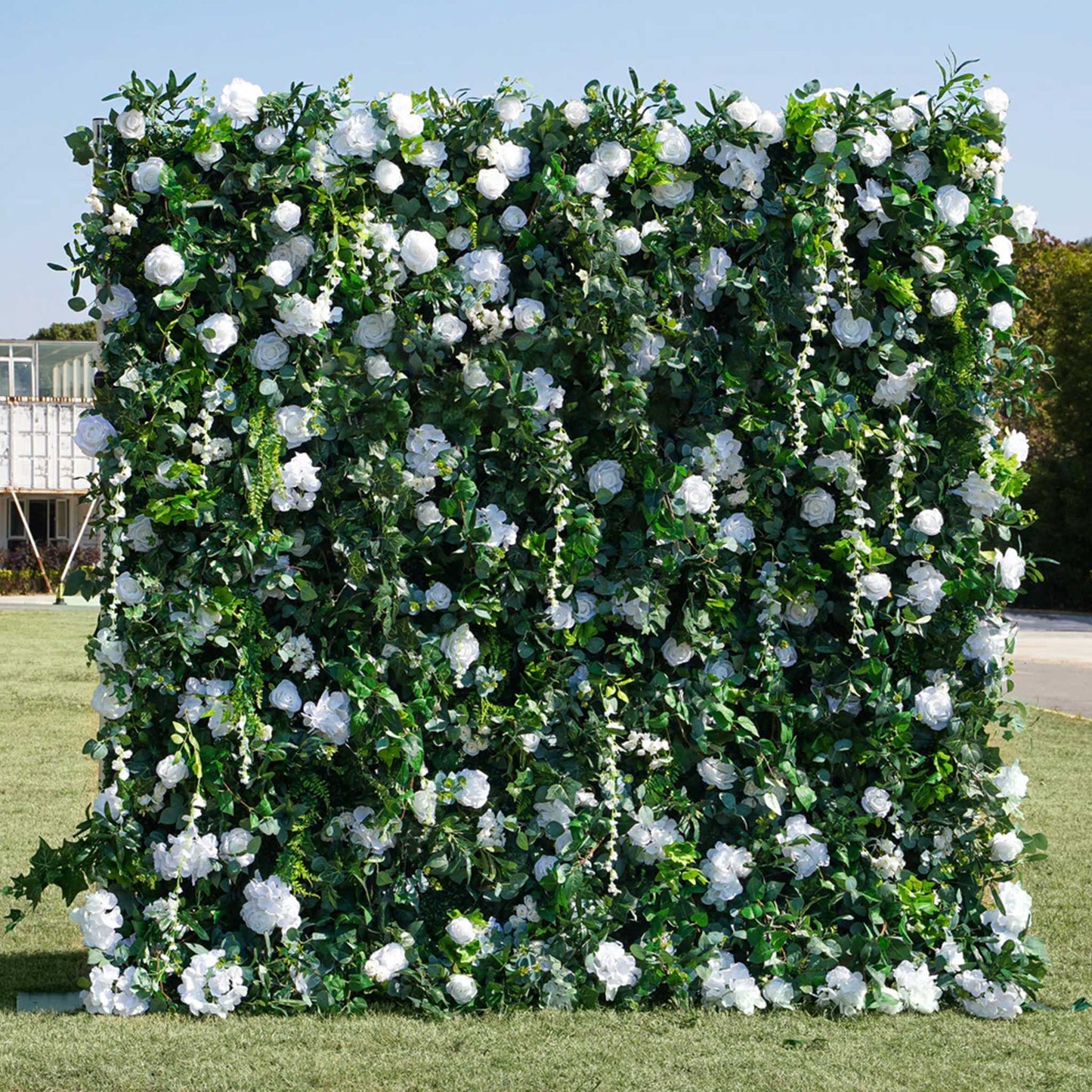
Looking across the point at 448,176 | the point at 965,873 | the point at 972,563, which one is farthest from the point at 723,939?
the point at 448,176

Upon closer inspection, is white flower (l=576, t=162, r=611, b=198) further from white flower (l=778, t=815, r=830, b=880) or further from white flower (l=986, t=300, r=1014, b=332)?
white flower (l=778, t=815, r=830, b=880)

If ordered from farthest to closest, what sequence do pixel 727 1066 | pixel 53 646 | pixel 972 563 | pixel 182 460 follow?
pixel 53 646, pixel 972 563, pixel 182 460, pixel 727 1066

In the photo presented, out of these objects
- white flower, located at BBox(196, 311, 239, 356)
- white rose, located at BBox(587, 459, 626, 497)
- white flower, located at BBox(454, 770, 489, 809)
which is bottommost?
white flower, located at BBox(454, 770, 489, 809)

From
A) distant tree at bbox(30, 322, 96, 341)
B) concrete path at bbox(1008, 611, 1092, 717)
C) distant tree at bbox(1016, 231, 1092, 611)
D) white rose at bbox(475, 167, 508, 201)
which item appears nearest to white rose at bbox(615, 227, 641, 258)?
white rose at bbox(475, 167, 508, 201)

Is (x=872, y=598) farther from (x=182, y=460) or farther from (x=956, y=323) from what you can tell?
(x=182, y=460)

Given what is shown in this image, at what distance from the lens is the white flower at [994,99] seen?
423 cm

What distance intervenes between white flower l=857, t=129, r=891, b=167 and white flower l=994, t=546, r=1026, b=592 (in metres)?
1.34

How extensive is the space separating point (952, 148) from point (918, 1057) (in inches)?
111

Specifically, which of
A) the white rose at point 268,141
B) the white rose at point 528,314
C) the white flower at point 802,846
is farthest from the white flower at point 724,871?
the white rose at point 268,141

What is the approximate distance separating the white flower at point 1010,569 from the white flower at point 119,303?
2.90 metres

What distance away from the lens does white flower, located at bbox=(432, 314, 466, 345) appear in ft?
13.1

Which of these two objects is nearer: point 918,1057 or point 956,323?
point 918,1057

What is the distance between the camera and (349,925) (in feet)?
13.7

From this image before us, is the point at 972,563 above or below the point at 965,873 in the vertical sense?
above
